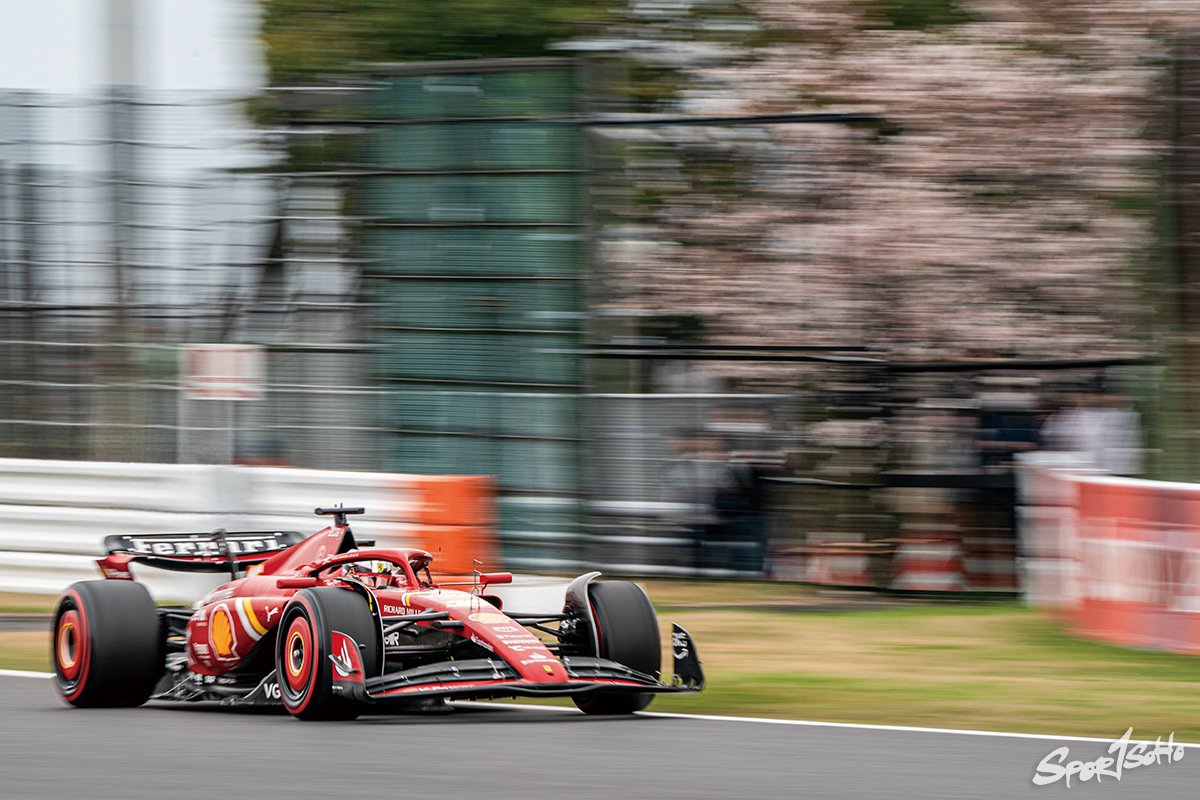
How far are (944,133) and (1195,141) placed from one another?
5368mm

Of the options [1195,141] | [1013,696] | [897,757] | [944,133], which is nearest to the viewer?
[897,757]

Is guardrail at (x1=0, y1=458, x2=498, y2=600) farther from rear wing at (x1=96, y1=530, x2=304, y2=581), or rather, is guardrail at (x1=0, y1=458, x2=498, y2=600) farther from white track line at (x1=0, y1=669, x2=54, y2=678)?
rear wing at (x1=96, y1=530, x2=304, y2=581)

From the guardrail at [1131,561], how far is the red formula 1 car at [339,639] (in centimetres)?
334

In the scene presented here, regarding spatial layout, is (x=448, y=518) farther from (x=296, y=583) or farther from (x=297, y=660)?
(x=297, y=660)

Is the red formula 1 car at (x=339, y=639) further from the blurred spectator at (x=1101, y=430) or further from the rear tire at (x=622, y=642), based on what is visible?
the blurred spectator at (x=1101, y=430)

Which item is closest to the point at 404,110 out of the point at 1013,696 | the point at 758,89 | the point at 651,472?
the point at 651,472

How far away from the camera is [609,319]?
1490 centimetres

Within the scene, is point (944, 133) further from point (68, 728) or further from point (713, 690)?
point (68, 728)

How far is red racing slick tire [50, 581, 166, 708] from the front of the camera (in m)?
8.98

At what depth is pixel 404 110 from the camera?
15.2 metres

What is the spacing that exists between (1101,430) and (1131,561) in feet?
11.2

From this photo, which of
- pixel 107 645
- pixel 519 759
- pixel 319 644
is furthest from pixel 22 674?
pixel 519 759

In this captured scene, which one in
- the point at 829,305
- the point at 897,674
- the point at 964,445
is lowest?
the point at 897,674

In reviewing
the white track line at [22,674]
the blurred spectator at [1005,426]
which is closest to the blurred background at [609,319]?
the blurred spectator at [1005,426]
